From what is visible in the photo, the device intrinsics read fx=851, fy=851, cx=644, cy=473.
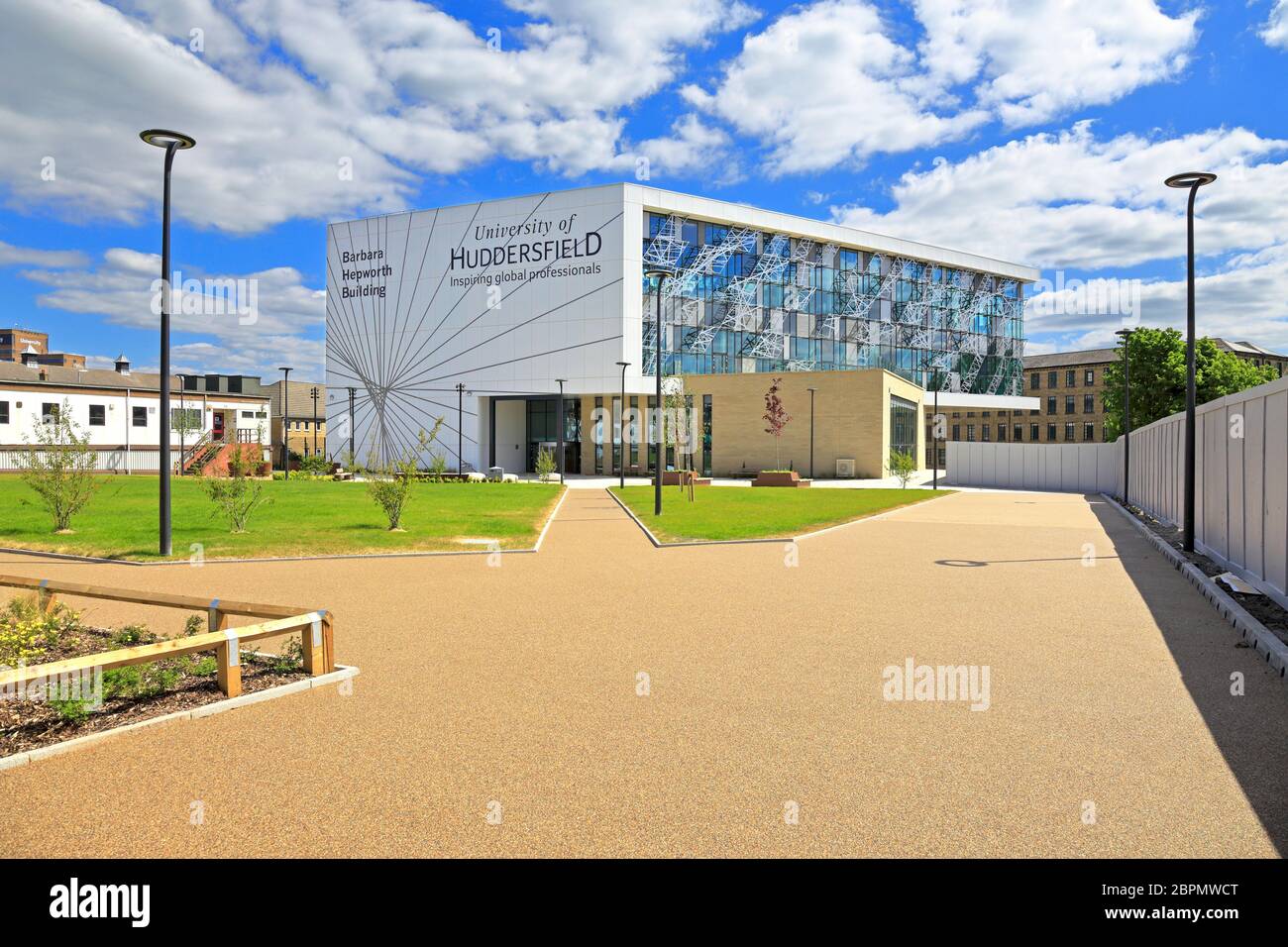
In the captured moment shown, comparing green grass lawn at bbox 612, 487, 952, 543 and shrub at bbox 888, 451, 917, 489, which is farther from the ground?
shrub at bbox 888, 451, 917, 489

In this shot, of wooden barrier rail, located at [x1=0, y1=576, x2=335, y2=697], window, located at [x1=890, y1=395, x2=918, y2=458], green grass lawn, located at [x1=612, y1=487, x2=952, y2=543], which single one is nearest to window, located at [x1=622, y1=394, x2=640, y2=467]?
window, located at [x1=890, y1=395, x2=918, y2=458]

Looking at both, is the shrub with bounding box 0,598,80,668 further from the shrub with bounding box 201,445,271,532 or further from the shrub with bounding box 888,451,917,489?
the shrub with bounding box 888,451,917,489

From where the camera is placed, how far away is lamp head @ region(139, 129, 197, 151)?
14086 mm

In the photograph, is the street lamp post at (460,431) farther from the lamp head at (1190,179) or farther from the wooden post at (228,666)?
the wooden post at (228,666)

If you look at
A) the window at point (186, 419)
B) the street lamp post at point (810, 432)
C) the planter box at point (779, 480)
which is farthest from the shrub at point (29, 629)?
the window at point (186, 419)

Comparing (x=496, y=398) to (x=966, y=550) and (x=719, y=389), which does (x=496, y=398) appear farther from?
(x=966, y=550)

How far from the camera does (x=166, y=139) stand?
46.9 ft

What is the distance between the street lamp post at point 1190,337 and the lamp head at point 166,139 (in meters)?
17.8

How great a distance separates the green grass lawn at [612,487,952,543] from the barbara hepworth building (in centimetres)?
1810

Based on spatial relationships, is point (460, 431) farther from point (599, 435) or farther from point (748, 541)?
point (748, 541)

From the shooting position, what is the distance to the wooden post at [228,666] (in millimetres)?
6684

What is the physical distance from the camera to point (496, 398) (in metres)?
71.4
